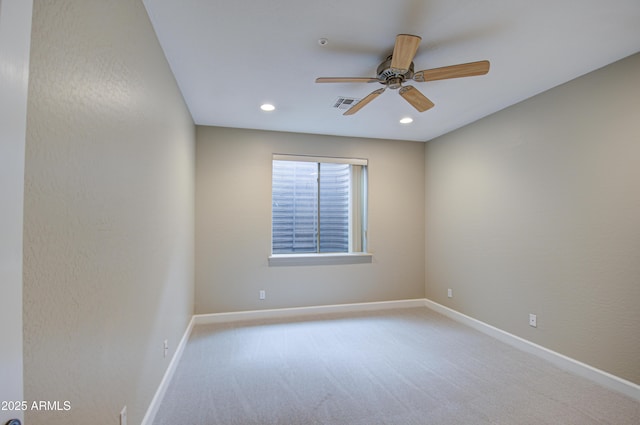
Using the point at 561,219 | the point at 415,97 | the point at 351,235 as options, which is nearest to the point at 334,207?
the point at 351,235

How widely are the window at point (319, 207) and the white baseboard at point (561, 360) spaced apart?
1.75 m

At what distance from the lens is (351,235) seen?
4441 mm

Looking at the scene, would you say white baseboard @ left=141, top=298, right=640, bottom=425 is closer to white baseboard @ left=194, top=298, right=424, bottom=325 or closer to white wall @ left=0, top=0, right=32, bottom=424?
white baseboard @ left=194, top=298, right=424, bottom=325

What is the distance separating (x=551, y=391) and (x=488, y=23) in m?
2.74

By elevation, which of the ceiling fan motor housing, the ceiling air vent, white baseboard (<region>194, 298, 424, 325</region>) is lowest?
white baseboard (<region>194, 298, 424, 325</region>)

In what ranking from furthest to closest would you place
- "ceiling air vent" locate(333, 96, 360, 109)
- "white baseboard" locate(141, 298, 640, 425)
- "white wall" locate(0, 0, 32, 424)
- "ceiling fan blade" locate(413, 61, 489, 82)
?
"ceiling air vent" locate(333, 96, 360, 109)
"white baseboard" locate(141, 298, 640, 425)
"ceiling fan blade" locate(413, 61, 489, 82)
"white wall" locate(0, 0, 32, 424)

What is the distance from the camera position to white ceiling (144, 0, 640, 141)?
1.70m

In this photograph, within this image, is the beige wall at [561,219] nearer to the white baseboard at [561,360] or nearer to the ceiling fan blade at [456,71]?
the white baseboard at [561,360]

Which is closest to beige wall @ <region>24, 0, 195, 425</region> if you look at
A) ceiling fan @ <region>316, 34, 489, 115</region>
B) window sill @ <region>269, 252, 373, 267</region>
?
ceiling fan @ <region>316, 34, 489, 115</region>

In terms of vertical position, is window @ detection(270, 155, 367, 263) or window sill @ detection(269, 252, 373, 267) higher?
window @ detection(270, 155, 367, 263)

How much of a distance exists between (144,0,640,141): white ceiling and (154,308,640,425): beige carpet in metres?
2.56

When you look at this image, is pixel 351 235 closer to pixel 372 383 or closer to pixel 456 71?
pixel 372 383

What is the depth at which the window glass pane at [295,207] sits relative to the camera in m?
4.33

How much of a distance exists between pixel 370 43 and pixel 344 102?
0.99 m
